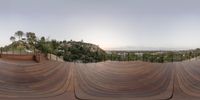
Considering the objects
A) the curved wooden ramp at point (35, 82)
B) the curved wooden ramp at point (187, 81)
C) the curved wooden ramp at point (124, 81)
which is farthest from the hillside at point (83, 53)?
the curved wooden ramp at point (187, 81)

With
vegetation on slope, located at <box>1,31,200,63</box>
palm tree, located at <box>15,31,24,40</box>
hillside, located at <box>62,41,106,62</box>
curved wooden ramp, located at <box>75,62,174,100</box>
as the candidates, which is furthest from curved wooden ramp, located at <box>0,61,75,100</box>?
palm tree, located at <box>15,31,24,40</box>

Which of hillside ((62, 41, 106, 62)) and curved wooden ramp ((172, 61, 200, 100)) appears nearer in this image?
curved wooden ramp ((172, 61, 200, 100))

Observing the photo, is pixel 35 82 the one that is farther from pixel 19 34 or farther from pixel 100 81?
pixel 19 34

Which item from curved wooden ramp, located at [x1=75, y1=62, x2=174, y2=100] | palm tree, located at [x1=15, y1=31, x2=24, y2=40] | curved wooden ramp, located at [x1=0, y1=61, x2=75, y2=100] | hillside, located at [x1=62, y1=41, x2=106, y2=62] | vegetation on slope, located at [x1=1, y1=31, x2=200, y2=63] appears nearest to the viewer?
curved wooden ramp, located at [x1=0, y1=61, x2=75, y2=100]

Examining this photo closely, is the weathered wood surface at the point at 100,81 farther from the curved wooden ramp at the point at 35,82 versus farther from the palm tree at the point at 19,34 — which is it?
the palm tree at the point at 19,34

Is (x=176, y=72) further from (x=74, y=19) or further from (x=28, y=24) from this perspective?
(x=28, y=24)

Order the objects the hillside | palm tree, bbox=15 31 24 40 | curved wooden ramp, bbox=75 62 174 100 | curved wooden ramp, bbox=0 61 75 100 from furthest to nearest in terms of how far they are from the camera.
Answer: palm tree, bbox=15 31 24 40, the hillside, curved wooden ramp, bbox=75 62 174 100, curved wooden ramp, bbox=0 61 75 100

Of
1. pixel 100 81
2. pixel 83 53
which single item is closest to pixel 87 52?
pixel 83 53

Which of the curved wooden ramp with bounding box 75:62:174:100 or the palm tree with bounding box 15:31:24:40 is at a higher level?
the palm tree with bounding box 15:31:24:40

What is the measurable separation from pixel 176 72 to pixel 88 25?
7.97 metres

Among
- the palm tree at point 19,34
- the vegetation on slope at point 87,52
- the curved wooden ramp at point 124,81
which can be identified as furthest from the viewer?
the palm tree at point 19,34

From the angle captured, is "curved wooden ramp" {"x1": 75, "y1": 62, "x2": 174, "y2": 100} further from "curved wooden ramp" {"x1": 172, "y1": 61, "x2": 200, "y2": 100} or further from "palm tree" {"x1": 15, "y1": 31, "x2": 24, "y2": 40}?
"palm tree" {"x1": 15, "y1": 31, "x2": 24, "y2": 40}

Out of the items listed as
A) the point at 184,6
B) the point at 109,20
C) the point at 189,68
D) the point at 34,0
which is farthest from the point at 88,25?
the point at 189,68

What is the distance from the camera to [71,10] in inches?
526
